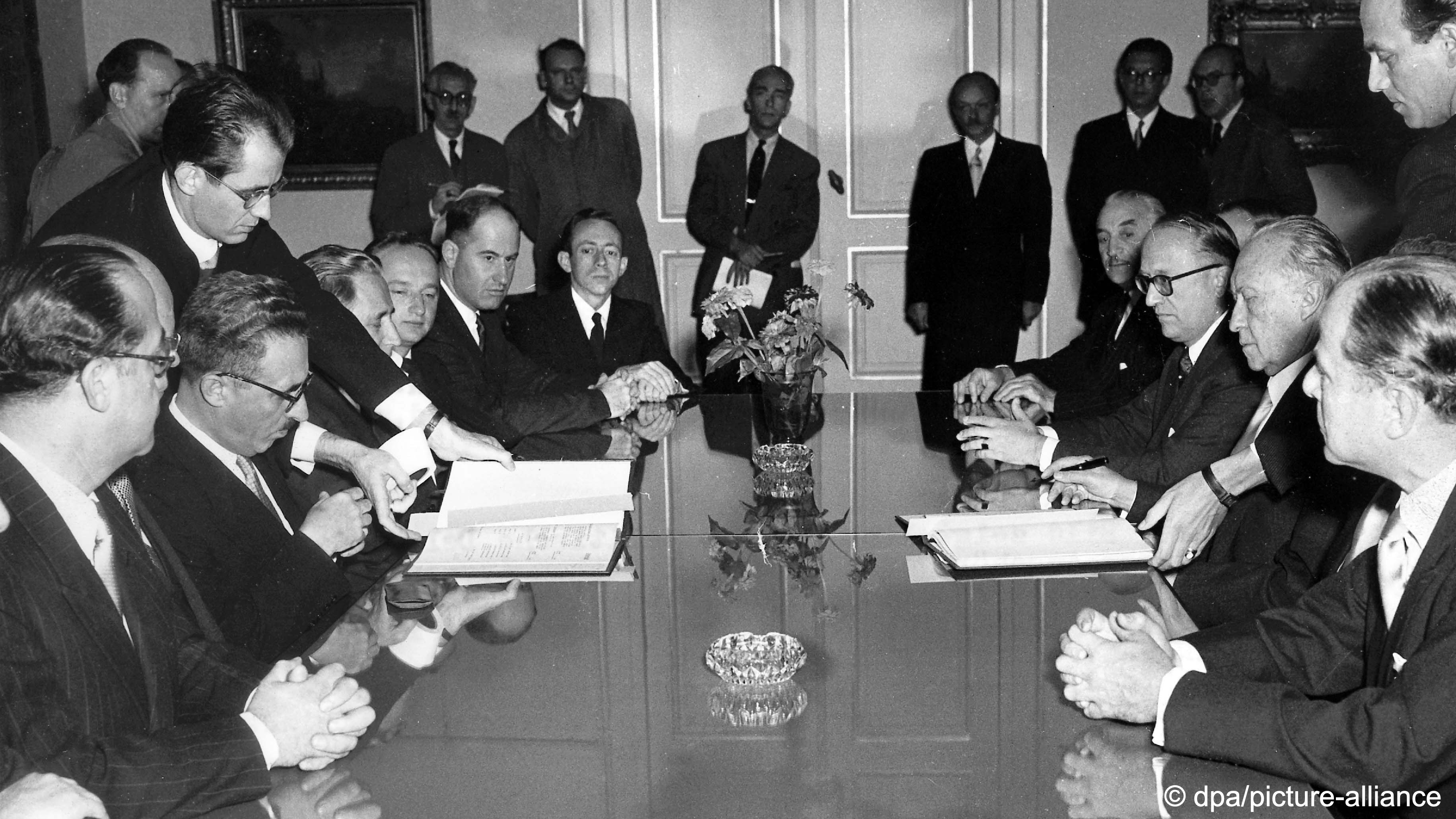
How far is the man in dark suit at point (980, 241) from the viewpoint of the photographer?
6.02m

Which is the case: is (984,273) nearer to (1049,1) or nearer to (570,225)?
(1049,1)

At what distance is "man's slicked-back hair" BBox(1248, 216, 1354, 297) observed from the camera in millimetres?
2488

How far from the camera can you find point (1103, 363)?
12.8ft

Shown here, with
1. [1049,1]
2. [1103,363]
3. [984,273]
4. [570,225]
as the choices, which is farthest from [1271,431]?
[1049,1]

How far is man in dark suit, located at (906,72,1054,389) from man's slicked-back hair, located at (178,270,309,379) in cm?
422

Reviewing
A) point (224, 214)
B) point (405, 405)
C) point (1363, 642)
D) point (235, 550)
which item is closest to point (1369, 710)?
point (1363, 642)

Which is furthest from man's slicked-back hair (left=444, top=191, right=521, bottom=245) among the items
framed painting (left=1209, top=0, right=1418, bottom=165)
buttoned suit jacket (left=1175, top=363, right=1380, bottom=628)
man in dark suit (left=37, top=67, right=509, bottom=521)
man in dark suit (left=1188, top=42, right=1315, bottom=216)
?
framed painting (left=1209, top=0, right=1418, bottom=165)

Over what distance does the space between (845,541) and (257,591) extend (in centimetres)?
99

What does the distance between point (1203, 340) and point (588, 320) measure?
1.90m

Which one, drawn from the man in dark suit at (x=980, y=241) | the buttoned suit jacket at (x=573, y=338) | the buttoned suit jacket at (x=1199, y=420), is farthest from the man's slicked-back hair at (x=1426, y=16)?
the man in dark suit at (x=980, y=241)

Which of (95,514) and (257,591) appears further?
(257,591)

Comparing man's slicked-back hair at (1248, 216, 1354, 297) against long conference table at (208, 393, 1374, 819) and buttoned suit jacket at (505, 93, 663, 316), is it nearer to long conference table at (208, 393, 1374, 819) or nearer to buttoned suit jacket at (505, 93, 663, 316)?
long conference table at (208, 393, 1374, 819)

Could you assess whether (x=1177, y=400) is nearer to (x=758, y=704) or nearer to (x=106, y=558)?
(x=758, y=704)

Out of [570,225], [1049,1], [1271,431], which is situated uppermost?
[1049,1]
